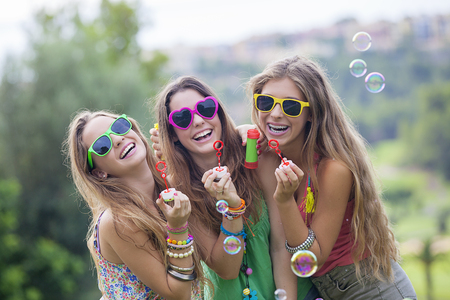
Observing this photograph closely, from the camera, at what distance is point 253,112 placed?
281 centimetres

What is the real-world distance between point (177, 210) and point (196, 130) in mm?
646

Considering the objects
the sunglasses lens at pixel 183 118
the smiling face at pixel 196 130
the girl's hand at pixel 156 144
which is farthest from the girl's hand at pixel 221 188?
the girl's hand at pixel 156 144

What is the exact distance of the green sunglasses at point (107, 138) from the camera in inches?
91.3

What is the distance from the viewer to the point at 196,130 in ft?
8.31

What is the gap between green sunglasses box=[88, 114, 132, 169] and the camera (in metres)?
2.32

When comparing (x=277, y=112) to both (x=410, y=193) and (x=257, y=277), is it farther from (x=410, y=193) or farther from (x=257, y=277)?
(x=410, y=193)

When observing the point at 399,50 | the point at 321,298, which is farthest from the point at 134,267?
the point at 399,50

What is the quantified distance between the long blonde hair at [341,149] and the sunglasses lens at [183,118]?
57cm

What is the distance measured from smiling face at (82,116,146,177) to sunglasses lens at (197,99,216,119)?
0.46m

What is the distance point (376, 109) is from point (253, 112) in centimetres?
3264

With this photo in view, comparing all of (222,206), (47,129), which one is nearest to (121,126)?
(222,206)

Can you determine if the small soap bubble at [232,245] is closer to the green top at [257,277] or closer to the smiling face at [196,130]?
the green top at [257,277]

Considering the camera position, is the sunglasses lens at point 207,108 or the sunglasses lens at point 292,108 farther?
the sunglasses lens at point 207,108

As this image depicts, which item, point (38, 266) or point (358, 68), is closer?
point (358, 68)
